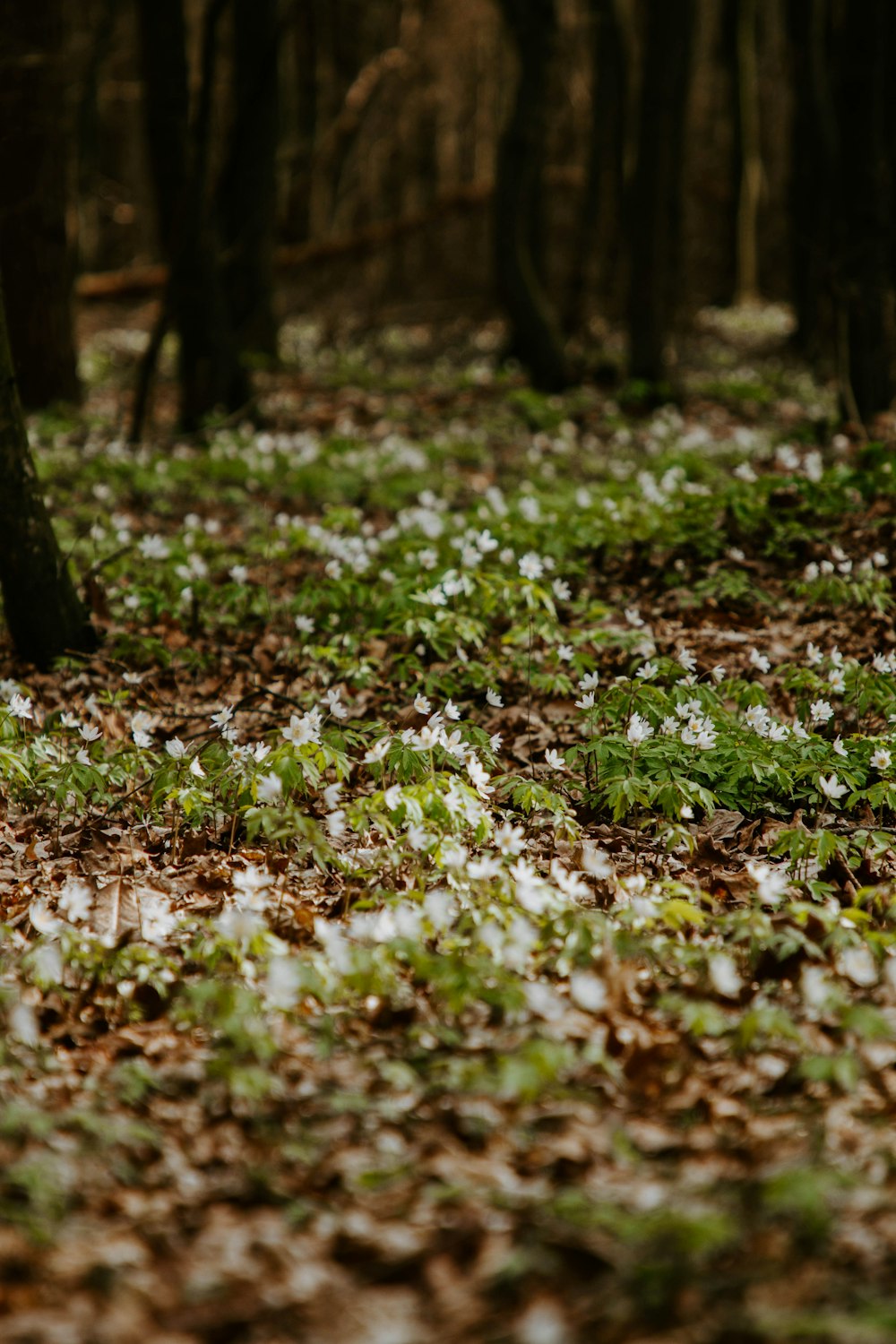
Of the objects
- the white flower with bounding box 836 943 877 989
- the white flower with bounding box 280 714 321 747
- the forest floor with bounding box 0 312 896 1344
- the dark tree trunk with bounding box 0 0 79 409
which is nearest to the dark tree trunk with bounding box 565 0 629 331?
the dark tree trunk with bounding box 0 0 79 409

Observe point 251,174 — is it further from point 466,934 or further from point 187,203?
point 466,934

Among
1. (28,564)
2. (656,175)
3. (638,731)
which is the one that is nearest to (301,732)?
(638,731)

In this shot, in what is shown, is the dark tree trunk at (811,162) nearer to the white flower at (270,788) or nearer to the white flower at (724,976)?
the white flower at (270,788)

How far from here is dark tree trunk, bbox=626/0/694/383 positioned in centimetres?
1162

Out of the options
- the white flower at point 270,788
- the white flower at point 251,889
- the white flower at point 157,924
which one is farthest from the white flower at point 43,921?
the white flower at point 270,788

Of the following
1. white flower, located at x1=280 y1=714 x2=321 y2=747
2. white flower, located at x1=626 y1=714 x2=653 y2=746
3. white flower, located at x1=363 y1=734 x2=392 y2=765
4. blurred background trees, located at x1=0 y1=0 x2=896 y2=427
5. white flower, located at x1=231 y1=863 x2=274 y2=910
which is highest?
blurred background trees, located at x1=0 y1=0 x2=896 y2=427

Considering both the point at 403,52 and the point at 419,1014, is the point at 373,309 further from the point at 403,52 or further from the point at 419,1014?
the point at 419,1014

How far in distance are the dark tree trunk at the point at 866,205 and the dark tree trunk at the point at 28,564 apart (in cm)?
661

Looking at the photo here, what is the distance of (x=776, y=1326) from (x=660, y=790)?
2.27 m

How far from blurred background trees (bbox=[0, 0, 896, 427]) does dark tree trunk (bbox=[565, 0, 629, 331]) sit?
0.05m

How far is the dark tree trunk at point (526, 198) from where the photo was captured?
39.1ft

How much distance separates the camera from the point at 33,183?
1019cm

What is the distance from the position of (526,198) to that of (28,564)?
9103 millimetres

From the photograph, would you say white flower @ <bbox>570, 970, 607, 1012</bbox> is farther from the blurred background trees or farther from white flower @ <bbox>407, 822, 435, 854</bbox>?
the blurred background trees
